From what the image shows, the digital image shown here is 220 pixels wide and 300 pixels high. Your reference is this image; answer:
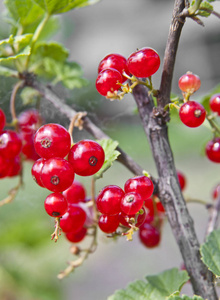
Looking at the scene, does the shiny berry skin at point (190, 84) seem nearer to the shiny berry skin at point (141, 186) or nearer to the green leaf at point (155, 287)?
the shiny berry skin at point (141, 186)

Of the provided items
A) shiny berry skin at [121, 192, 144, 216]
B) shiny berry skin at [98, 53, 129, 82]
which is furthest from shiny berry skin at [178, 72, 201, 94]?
shiny berry skin at [121, 192, 144, 216]

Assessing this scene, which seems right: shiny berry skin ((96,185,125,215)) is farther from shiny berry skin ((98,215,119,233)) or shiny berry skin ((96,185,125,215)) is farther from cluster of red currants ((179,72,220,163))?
cluster of red currants ((179,72,220,163))

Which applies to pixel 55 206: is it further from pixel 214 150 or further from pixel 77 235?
pixel 214 150

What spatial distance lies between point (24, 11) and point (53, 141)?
1.58ft

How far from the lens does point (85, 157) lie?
2.27 ft

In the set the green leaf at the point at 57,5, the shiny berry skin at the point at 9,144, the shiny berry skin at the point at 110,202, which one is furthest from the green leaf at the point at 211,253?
the green leaf at the point at 57,5

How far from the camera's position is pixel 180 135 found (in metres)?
9.70

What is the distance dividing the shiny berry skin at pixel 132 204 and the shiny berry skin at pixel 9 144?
1.13 feet

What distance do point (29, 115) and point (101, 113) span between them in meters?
9.35

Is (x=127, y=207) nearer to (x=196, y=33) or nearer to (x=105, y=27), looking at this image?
(x=196, y=33)

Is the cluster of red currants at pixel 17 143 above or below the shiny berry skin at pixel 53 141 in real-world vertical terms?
above

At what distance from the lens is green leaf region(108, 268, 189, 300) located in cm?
81

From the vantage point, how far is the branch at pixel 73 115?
2.66 ft

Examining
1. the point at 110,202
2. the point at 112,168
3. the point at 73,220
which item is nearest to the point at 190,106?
→ the point at 110,202
